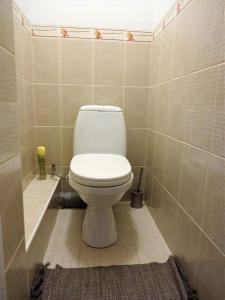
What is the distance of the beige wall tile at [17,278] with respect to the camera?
599 millimetres

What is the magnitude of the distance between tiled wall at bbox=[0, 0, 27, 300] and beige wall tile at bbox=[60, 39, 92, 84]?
94 cm

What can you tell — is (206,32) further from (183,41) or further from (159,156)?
(159,156)

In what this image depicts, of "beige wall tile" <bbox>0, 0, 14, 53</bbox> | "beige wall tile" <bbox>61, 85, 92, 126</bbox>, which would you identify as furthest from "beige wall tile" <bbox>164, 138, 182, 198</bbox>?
"beige wall tile" <bbox>0, 0, 14, 53</bbox>

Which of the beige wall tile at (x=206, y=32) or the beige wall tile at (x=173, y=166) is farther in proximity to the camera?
the beige wall tile at (x=173, y=166)

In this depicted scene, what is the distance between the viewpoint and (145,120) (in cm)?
164

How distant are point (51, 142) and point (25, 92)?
404mm

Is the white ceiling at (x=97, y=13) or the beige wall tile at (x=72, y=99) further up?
the white ceiling at (x=97, y=13)

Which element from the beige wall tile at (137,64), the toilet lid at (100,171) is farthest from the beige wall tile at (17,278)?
the beige wall tile at (137,64)

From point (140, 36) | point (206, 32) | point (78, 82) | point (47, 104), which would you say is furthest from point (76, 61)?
point (206, 32)

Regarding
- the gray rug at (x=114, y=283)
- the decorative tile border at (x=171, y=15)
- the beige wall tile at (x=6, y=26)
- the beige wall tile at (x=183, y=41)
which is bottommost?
the gray rug at (x=114, y=283)

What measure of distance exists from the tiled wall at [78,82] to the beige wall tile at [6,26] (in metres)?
0.96

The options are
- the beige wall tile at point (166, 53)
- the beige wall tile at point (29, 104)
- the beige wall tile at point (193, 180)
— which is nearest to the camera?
the beige wall tile at point (193, 180)

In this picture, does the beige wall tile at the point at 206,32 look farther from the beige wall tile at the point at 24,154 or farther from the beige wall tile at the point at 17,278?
the beige wall tile at the point at 24,154

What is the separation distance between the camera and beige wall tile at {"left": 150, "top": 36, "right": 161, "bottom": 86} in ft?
4.62
